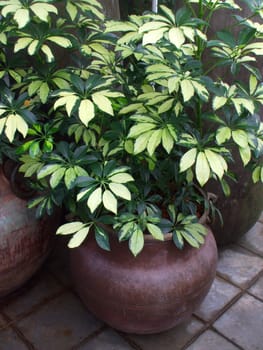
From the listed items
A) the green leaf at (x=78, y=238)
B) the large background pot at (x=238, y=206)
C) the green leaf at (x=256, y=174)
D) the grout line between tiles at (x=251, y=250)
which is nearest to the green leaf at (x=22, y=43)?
the green leaf at (x=78, y=238)

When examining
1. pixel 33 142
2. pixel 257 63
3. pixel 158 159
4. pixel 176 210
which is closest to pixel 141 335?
pixel 176 210

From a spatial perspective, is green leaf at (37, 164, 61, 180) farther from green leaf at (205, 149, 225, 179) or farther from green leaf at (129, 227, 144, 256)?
green leaf at (205, 149, 225, 179)

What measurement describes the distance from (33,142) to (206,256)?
70cm

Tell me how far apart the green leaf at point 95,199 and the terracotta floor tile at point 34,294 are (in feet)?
2.71

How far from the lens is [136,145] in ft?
3.71

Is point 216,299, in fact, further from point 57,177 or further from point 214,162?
point 57,177

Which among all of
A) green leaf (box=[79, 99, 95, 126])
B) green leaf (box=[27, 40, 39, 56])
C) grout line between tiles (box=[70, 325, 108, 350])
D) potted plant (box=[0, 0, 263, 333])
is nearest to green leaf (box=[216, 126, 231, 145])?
potted plant (box=[0, 0, 263, 333])

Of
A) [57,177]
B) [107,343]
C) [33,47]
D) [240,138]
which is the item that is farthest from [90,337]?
[33,47]

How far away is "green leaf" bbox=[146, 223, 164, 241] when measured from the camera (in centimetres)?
122

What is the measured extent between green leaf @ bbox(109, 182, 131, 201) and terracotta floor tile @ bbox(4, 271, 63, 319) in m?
0.84

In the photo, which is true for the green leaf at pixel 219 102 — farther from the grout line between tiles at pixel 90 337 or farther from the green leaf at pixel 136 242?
the grout line between tiles at pixel 90 337

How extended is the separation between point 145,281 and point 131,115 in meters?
0.54

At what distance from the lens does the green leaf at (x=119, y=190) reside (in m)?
1.09

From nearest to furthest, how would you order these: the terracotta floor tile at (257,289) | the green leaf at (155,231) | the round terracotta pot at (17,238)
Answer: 1. the green leaf at (155,231)
2. the round terracotta pot at (17,238)
3. the terracotta floor tile at (257,289)
